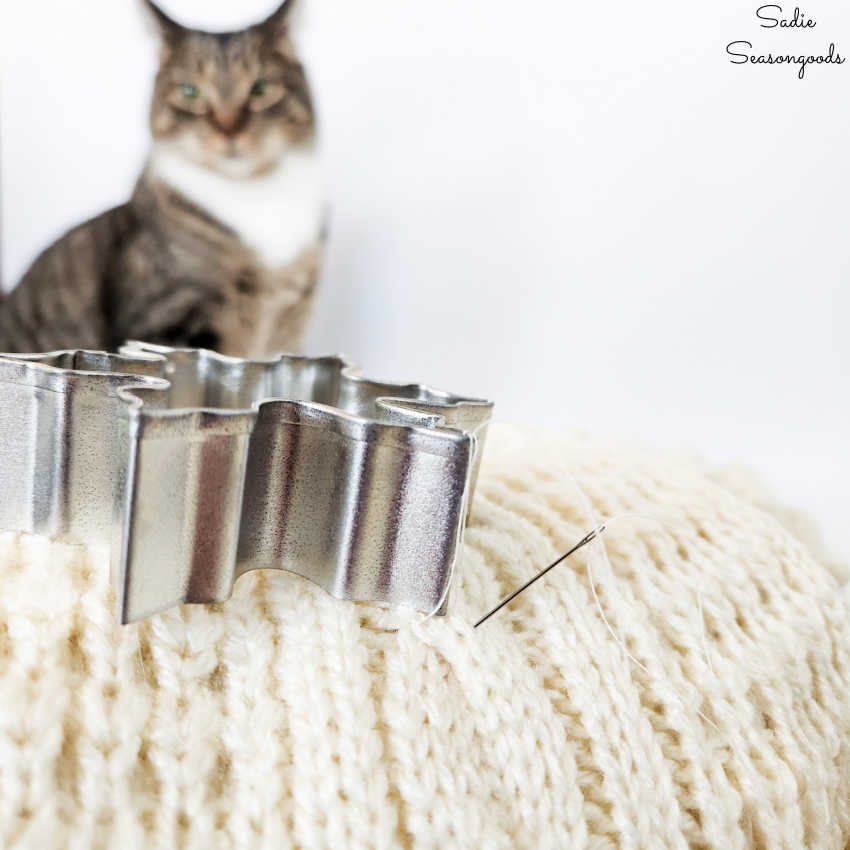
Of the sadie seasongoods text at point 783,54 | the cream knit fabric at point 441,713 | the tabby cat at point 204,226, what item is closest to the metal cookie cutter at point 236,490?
the cream knit fabric at point 441,713

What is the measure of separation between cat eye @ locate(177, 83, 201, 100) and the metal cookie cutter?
0.56 meters

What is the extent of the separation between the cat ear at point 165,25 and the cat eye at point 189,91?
0.04 m

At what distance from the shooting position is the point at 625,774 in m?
0.31

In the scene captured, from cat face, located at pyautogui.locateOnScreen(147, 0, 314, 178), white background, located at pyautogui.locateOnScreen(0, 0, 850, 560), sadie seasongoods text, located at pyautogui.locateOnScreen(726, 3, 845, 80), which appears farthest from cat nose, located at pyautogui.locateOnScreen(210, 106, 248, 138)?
sadie seasongoods text, located at pyautogui.locateOnScreen(726, 3, 845, 80)

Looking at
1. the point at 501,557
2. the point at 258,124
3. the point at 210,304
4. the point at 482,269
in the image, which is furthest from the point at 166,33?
the point at 501,557

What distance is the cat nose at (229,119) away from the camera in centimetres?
77

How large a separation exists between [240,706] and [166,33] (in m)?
0.70

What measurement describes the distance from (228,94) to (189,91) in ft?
0.12

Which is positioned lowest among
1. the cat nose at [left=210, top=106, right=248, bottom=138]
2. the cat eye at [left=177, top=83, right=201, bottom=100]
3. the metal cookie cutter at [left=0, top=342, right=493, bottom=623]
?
the metal cookie cutter at [left=0, top=342, right=493, bottom=623]

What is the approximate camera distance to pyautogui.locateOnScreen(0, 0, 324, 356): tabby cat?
2.54ft

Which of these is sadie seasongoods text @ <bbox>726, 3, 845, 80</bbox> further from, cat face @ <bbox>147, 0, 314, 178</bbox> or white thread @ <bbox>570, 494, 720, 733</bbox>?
white thread @ <bbox>570, 494, 720, 733</bbox>

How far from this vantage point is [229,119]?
77 centimetres

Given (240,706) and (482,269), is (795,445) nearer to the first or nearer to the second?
(482,269)

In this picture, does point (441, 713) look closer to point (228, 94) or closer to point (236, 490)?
point (236, 490)
